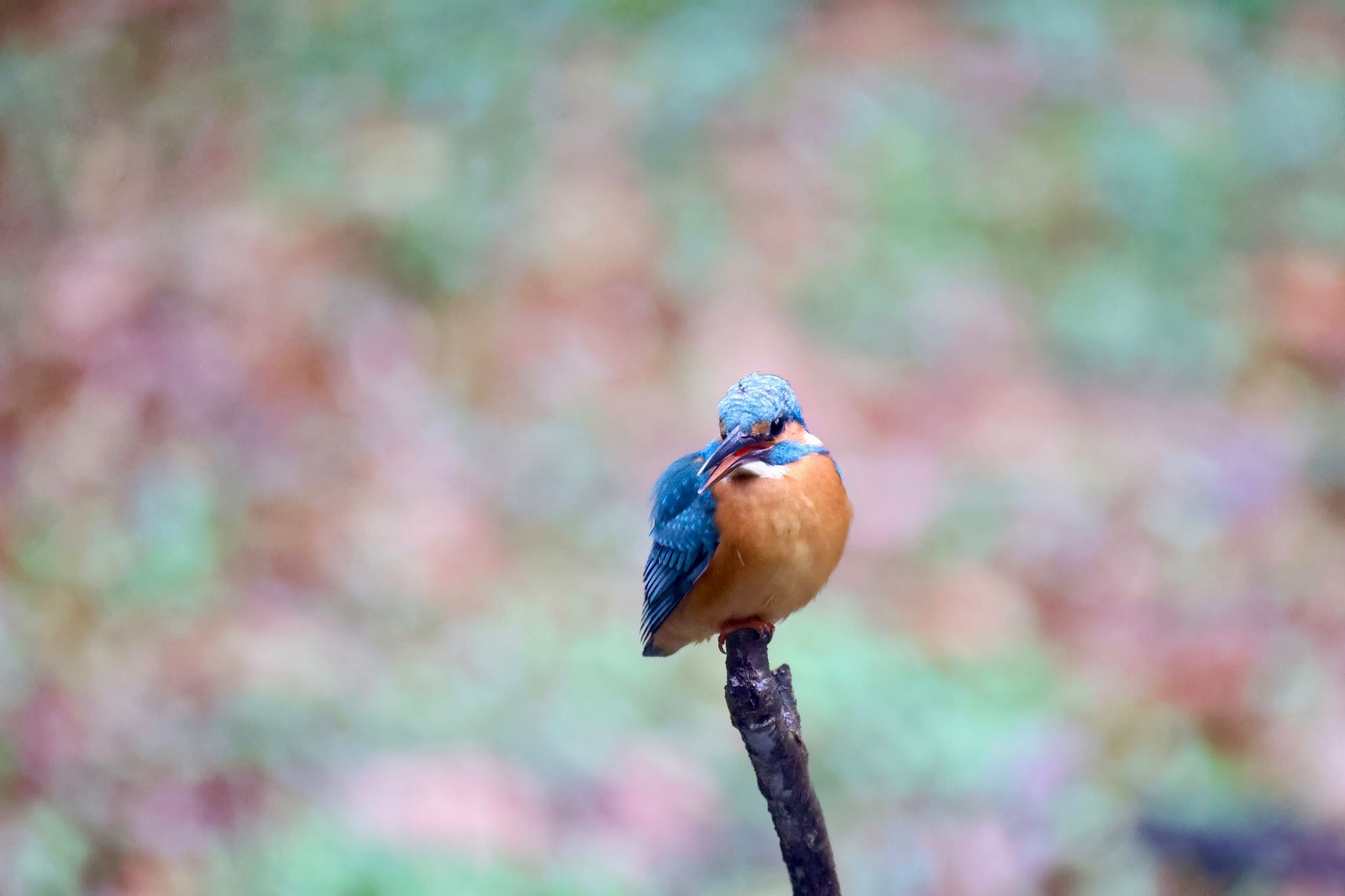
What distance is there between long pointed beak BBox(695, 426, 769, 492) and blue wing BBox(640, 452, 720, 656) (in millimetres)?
142

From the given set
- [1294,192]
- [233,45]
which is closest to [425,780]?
[233,45]

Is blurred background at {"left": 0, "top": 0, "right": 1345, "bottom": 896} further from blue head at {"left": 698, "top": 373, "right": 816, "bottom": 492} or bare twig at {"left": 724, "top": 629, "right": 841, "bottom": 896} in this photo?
blue head at {"left": 698, "top": 373, "right": 816, "bottom": 492}

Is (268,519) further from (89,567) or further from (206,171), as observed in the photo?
(206,171)

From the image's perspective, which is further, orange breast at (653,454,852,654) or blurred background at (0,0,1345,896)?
blurred background at (0,0,1345,896)

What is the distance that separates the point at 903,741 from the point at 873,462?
1072 millimetres

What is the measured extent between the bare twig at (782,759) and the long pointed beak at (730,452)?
24 centimetres

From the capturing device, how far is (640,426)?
4602 millimetres

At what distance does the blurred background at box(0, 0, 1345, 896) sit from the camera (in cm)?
371

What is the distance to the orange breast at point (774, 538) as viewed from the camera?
1839mm

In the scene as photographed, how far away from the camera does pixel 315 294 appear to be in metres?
4.77

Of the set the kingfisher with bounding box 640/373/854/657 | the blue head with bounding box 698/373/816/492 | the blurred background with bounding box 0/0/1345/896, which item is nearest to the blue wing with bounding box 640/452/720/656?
the kingfisher with bounding box 640/373/854/657

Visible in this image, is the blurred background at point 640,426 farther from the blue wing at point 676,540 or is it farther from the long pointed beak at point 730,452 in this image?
the long pointed beak at point 730,452

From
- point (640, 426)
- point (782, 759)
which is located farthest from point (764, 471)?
point (640, 426)

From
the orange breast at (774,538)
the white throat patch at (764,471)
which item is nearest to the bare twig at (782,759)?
the orange breast at (774,538)
